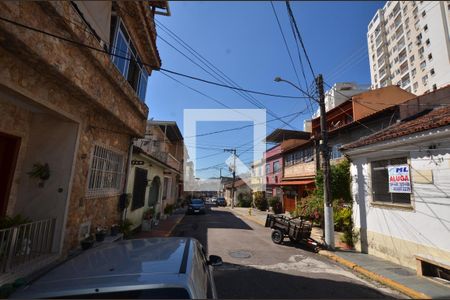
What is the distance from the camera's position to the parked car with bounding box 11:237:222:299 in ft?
5.71

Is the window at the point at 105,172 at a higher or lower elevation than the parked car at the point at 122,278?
higher

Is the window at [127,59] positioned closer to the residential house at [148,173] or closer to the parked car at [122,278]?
the residential house at [148,173]

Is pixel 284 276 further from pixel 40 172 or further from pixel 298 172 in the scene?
pixel 298 172

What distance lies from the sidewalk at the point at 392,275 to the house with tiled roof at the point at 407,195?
35 centimetres

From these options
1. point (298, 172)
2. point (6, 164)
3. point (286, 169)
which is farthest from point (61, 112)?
point (286, 169)

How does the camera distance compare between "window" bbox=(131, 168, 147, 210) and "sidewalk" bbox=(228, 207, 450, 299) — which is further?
"window" bbox=(131, 168, 147, 210)

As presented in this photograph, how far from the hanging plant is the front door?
0.35 m

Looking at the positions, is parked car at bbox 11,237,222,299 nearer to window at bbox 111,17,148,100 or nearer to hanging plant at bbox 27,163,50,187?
hanging plant at bbox 27,163,50,187

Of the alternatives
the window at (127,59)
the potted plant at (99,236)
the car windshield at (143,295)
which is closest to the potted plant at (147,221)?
the potted plant at (99,236)

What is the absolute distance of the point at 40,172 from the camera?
5352 mm

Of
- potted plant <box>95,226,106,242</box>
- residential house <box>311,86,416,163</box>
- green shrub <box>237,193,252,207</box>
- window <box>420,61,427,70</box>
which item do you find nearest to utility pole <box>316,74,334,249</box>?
residential house <box>311,86,416,163</box>

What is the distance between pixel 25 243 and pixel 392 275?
28.2ft

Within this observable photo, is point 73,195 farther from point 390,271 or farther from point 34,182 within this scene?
point 390,271

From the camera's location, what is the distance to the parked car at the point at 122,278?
68.5 inches
